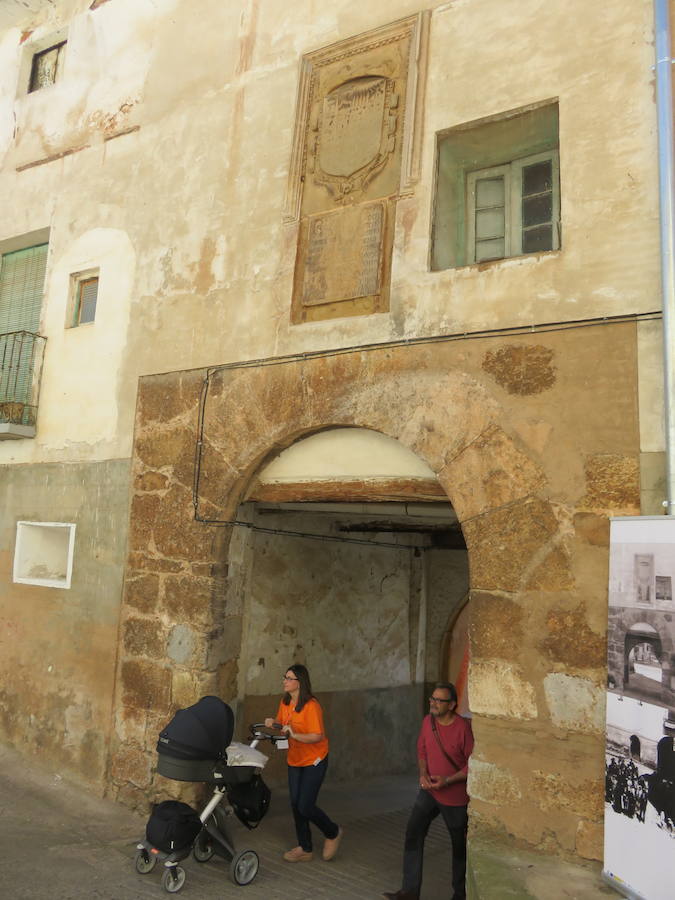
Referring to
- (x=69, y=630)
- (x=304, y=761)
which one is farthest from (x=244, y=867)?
(x=69, y=630)

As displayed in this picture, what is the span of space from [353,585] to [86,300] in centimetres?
427

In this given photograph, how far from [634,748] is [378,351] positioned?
3048 mm

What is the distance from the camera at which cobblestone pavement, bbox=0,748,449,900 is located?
5.01 m

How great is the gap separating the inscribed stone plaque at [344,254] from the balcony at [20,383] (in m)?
3.47

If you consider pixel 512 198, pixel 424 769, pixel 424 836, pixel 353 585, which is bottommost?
pixel 424 836

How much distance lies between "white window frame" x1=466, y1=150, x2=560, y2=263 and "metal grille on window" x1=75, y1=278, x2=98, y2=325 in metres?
4.07

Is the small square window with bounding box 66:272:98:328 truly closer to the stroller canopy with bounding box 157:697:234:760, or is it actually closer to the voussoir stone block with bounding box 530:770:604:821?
the stroller canopy with bounding box 157:697:234:760

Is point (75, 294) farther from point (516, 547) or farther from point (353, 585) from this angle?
point (516, 547)

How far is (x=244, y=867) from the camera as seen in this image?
519 cm

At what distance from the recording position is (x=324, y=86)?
6.39 meters

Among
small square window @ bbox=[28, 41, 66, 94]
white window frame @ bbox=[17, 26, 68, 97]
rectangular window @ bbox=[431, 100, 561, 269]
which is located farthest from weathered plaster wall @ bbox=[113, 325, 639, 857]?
white window frame @ bbox=[17, 26, 68, 97]

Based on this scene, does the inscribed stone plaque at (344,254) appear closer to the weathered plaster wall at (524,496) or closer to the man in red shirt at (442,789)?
the weathered plaster wall at (524,496)

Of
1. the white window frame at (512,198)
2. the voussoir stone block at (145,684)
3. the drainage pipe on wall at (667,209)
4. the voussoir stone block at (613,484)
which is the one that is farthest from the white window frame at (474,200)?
the voussoir stone block at (145,684)

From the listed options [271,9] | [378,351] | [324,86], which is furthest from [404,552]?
[271,9]
